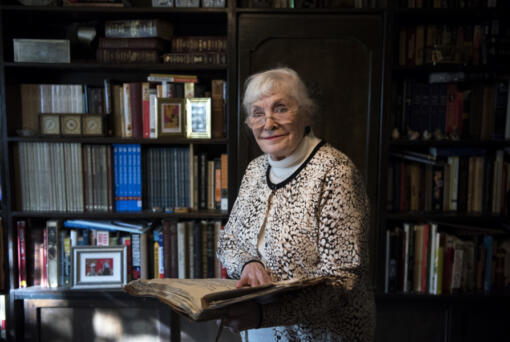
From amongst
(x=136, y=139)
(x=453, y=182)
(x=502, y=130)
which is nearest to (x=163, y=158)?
(x=136, y=139)

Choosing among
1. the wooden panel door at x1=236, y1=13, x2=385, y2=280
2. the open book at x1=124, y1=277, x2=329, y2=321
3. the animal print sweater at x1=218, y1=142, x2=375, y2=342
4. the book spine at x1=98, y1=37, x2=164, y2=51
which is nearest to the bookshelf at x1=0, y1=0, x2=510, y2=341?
the wooden panel door at x1=236, y1=13, x2=385, y2=280

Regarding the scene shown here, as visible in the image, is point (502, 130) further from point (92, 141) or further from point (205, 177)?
point (92, 141)

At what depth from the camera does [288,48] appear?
75.7 inches

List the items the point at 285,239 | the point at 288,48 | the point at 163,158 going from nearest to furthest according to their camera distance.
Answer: the point at 285,239
the point at 288,48
the point at 163,158

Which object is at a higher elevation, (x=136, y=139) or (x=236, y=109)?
(x=236, y=109)

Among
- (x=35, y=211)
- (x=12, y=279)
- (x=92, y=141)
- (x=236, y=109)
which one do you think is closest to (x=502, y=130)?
(x=236, y=109)

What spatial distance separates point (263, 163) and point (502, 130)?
4.49ft

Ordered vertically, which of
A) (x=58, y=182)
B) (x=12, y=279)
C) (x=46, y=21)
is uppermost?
(x=46, y=21)

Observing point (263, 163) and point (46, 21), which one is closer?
point (263, 163)

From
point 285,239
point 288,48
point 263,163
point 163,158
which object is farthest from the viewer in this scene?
point 163,158

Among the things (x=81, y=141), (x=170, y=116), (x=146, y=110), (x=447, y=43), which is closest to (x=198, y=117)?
(x=170, y=116)

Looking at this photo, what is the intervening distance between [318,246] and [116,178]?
1326mm

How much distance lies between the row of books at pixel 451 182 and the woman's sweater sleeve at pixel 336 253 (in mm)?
1007

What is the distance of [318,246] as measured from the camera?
42.6 inches
